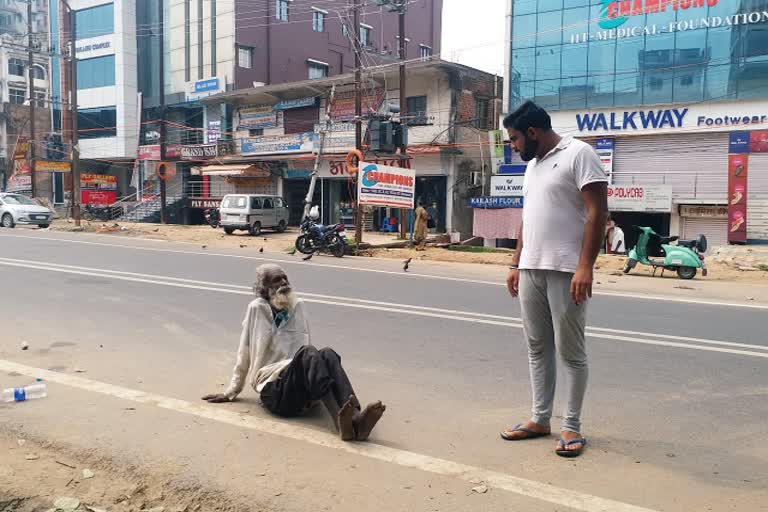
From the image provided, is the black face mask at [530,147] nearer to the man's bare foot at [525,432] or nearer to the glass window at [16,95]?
the man's bare foot at [525,432]

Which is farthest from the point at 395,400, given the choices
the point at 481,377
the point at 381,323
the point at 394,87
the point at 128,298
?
the point at 394,87

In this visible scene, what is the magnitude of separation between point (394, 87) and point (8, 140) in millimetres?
35365

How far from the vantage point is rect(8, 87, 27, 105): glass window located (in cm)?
5681

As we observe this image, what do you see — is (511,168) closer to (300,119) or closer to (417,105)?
(417,105)

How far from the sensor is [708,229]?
23.0 metres

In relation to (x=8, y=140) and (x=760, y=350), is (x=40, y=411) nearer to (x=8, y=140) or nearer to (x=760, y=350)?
(x=760, y=350)

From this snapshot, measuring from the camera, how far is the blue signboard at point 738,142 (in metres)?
22.0

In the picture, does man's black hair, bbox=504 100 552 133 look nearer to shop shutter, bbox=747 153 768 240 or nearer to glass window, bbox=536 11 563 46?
shop shutter, bbox=747 153 768 240

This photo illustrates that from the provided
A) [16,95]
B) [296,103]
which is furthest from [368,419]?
[16,95]

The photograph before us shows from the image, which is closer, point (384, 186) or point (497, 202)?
point (384, 186)

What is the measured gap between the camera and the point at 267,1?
124ft

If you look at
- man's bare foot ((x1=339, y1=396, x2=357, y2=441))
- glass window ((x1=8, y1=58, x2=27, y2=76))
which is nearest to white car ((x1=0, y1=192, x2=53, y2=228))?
man's bare foot ((x1=339, y1=396, x2=357, y2=441))

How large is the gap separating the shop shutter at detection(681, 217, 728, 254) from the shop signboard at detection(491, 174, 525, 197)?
6253mm

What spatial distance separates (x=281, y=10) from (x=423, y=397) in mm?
38286
